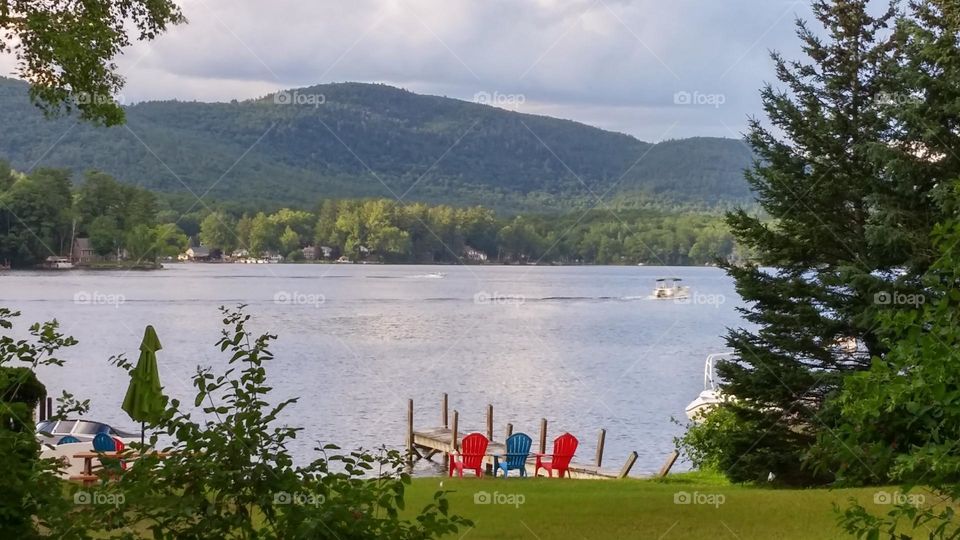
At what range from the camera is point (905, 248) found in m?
17.0

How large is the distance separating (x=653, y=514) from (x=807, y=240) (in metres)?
8.44

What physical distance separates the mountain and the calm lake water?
35.5ft

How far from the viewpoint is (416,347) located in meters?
68.5

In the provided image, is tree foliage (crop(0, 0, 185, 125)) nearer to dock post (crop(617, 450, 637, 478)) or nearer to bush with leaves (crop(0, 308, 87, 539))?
bush with leaves (crop(0, 308, 87, 539))

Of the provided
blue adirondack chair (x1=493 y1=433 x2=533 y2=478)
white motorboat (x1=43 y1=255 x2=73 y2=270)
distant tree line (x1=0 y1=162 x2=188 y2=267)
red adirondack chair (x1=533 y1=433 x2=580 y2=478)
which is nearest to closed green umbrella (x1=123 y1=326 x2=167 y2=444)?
red adirondack chair (x1=533 y1=433 x2=580 y2=478)

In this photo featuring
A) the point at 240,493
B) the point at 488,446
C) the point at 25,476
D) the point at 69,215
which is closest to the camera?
the point at 240,493

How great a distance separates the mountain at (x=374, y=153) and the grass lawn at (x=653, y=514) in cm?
8849

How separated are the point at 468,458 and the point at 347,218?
82766 millimetres

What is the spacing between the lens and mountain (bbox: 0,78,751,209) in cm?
10375

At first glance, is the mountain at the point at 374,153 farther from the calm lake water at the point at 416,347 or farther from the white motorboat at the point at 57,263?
Answer: the calm lake water at the point at 416,347

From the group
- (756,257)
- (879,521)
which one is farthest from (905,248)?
(879,521)

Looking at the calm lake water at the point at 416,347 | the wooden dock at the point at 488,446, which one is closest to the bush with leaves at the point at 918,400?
the calm lake water at the point at 416,347

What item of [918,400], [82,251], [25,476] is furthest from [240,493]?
[82,251]

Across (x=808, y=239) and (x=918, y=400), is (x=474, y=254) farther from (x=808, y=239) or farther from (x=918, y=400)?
(x=918, y=400)
